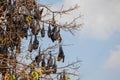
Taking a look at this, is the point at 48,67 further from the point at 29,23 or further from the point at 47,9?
the point at 47,9

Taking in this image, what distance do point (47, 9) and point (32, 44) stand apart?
6.43ft

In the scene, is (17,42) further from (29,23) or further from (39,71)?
(39,71)

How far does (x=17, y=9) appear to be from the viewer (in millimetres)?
12484

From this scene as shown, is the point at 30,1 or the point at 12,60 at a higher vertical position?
the point at 30,1

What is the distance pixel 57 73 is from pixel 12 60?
1.94 m

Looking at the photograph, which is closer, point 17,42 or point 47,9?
point 17,42

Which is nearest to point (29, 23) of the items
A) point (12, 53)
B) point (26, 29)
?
point (26, 29)

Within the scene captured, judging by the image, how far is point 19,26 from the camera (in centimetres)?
1225

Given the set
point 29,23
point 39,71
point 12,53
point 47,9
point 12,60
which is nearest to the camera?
point 39,71

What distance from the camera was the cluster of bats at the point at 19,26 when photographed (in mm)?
11945

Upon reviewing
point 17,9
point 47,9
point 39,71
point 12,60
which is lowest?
point 39,71

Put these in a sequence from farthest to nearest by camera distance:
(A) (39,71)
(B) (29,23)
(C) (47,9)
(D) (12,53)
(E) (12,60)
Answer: (C) (47,9), (B) (29,23), (D) (12,53), (E) (12,60), (A) (39,71)

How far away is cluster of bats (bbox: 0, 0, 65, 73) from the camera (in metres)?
11.9

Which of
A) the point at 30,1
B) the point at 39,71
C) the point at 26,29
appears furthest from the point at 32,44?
the point at 39,71
